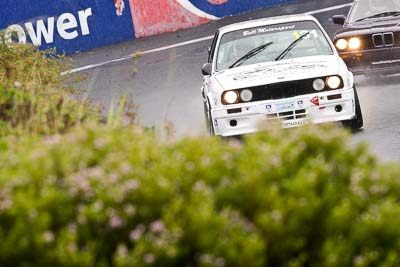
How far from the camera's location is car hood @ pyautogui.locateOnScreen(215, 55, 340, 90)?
13.4m

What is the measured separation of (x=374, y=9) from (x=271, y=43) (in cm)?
358

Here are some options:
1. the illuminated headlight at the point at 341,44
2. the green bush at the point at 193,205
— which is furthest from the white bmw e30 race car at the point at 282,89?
the green bush at the point at 193,205

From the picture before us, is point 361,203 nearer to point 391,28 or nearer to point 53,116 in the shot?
point 53,116

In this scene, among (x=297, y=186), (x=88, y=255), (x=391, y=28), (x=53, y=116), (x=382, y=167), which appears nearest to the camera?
(x=88, y=255)

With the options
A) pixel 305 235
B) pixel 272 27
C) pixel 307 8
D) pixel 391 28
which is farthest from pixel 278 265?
pixel 307 8

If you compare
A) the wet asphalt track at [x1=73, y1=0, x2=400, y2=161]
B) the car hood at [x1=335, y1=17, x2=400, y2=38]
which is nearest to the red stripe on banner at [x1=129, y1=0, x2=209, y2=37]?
the wet asphalt track at [x1=73, y1=0, x2=400, y2=161]

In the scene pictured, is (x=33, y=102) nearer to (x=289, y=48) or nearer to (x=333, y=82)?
(x=333, y=82)

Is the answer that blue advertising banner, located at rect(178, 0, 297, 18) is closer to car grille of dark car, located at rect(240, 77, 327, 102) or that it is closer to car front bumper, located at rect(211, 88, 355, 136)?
car front bumper, located at rect(211, 88, 355, 136)

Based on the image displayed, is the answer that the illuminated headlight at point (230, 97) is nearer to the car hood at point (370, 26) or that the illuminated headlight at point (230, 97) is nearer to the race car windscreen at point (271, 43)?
the race car windscreen at point (271, 43)

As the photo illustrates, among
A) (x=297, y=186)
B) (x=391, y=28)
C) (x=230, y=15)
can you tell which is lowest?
(x=230, y=15)

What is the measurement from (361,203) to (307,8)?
19.9 meters

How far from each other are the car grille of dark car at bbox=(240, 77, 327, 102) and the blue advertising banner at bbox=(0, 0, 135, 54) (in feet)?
38.9

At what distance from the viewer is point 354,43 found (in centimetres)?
1683

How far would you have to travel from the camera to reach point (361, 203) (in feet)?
18.7
